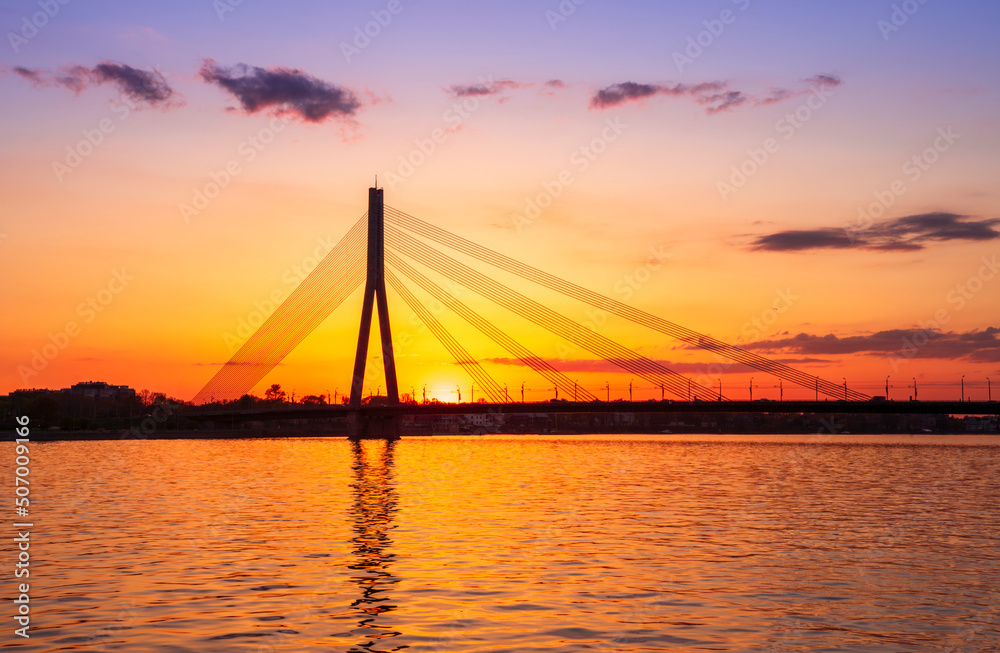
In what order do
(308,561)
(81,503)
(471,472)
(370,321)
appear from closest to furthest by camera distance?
(308,561) < (81,503) < (471,472) < (370,321)

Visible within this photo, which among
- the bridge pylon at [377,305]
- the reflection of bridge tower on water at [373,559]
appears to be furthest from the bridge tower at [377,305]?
the reflection of bridge tower on water at [373,559]

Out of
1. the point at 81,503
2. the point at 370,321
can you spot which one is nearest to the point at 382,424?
the point at 370,321

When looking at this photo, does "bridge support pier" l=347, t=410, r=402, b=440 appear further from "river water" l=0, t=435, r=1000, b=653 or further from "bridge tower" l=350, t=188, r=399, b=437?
"river water" l=0, t=435, r=1000, b=653

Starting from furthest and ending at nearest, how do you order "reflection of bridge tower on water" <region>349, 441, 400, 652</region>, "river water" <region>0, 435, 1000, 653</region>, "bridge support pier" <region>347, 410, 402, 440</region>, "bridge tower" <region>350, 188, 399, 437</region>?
"bridge support pier" <region>347, 410, 402, 440</region> → "bridge tower" <region>350, 188, 399, 437</region> → "reflection of bridge tower on water" <region>349, 441, 400, 652</region> → "river water" <region>0, 435, 1000, 653</region>

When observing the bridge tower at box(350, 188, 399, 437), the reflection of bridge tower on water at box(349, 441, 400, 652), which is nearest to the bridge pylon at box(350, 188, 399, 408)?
the bridge tower at box(350, 188, 399, 437)

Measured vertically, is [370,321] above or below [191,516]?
above

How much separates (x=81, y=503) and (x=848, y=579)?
2840cm

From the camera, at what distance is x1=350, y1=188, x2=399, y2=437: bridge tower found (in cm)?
9581

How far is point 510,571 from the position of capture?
20344 mm

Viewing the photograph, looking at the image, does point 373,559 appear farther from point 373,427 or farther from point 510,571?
point 373,427

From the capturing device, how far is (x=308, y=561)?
2181 cm

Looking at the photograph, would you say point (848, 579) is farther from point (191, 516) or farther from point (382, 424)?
point (382, 424)

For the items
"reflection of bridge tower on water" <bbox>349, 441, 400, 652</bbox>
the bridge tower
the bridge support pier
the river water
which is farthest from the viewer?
the bridge support pier

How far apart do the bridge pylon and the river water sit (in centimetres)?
5365
